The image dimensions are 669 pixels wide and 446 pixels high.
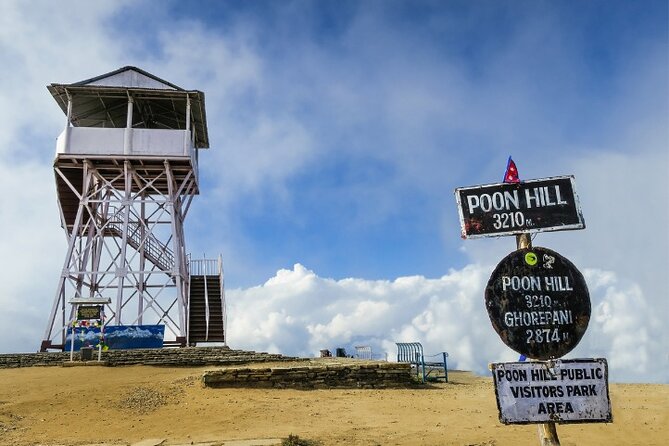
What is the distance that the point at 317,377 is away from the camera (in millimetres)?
14234

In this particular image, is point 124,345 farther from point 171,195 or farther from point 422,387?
point 422,387

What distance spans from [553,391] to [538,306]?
0.78 m

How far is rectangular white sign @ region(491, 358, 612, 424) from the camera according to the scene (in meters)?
4.68

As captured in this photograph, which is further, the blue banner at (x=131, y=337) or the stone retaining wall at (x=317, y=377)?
the blue banner at (x=131, y=337)

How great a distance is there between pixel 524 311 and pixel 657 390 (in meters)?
12.7

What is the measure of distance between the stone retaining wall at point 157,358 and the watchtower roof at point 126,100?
1231 cm

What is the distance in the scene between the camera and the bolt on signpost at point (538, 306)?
470 centimetres

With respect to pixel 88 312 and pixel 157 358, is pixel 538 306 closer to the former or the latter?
pixel 157 358

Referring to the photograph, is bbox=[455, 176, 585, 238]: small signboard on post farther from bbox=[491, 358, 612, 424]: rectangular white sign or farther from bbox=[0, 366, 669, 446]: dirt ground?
bbox=[0, 366, 669, 446]: dirt ground

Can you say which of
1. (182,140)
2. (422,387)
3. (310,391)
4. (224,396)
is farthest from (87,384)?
(182,140)

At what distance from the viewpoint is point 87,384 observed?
1392 cm

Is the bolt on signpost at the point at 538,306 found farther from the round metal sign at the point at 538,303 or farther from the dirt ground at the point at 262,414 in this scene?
the dirt ground at the point at 262,414

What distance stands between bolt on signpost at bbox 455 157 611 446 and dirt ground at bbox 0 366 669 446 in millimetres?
4205

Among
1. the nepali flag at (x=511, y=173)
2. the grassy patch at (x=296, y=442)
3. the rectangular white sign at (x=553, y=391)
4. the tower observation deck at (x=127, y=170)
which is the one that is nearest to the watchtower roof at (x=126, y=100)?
the tower observation deck at (x=127, y=170)
